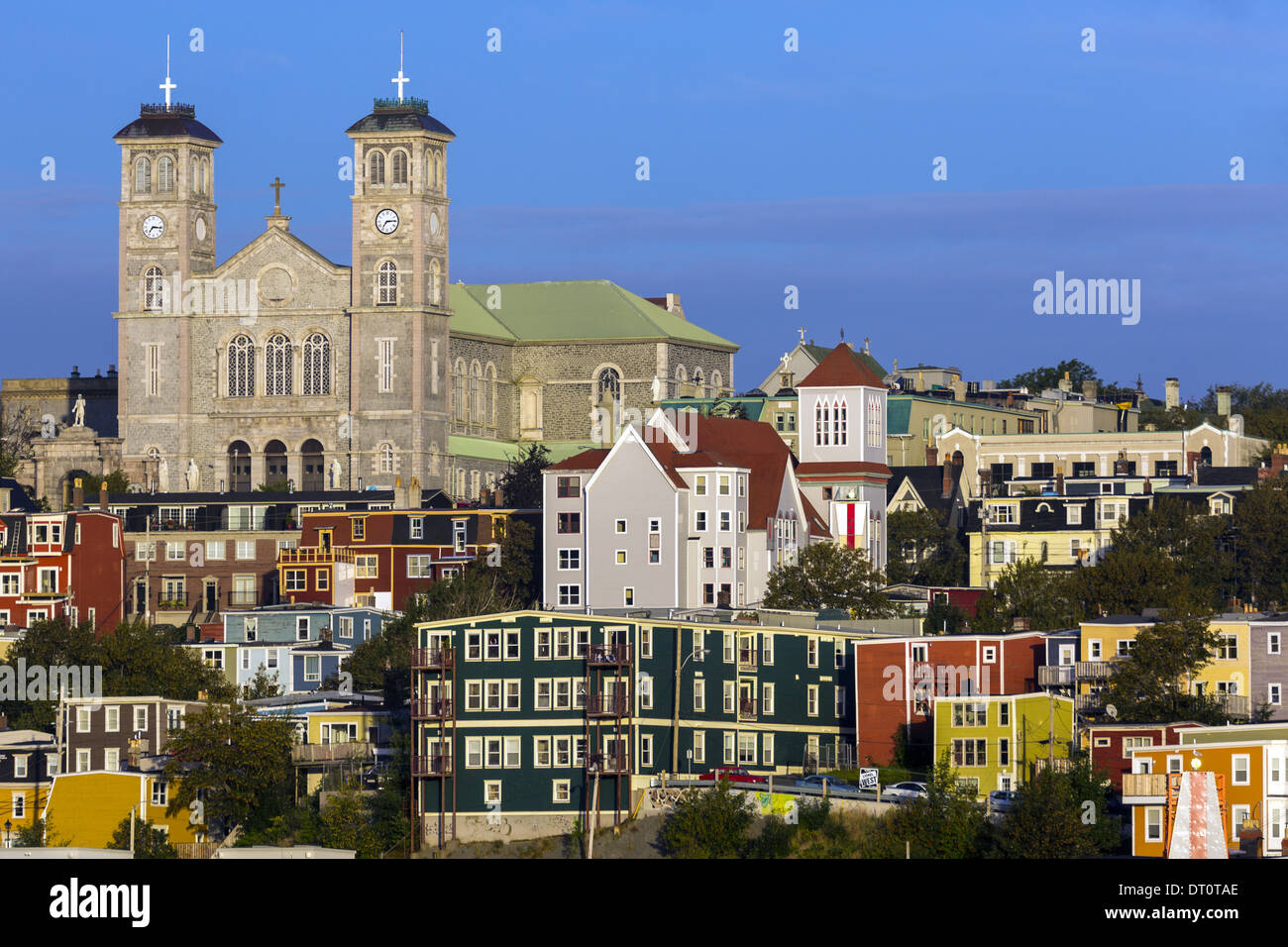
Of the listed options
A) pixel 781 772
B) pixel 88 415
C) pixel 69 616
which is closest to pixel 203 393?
pixel 88 415

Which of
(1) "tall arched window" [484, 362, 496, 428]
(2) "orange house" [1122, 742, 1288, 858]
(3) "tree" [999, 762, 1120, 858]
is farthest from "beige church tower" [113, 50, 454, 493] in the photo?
(2) "orange house" [1122, 742, 1288, 858]

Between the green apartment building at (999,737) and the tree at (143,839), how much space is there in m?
22.5

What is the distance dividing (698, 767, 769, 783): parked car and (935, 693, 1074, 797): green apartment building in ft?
19.3

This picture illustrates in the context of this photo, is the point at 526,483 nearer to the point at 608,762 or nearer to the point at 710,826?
the point at 608,762

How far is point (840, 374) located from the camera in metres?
140

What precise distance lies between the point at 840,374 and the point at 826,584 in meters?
22.2

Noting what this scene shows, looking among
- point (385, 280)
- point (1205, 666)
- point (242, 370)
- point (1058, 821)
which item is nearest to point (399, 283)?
point (385, 280)

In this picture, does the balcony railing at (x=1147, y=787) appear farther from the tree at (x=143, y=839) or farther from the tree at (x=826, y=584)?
the tree at (x=826, y=584)

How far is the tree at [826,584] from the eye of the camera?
386ft

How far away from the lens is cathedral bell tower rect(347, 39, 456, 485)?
6412 inches

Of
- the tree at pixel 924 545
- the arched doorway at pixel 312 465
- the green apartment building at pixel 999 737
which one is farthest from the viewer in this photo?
the arched doorway at pixel 312 465

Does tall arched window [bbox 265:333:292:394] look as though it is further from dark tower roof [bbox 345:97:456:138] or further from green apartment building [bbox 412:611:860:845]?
green apartment building [bbox 412:611:860:845]

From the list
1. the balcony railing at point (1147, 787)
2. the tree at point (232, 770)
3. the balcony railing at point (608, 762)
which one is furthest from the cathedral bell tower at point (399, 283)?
the balcony railing at point (1147, 787)
